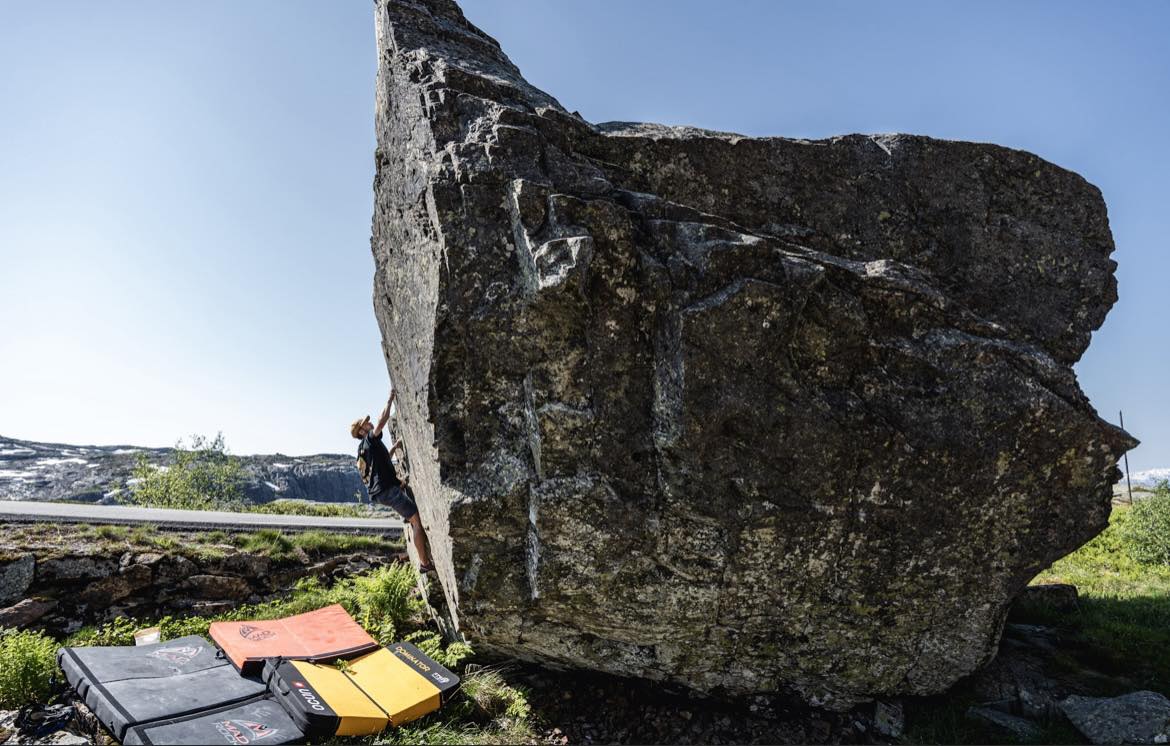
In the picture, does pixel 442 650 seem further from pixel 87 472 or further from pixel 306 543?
pixel 87 472

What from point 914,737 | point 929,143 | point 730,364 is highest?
point 929,143

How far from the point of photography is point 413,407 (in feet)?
26.9

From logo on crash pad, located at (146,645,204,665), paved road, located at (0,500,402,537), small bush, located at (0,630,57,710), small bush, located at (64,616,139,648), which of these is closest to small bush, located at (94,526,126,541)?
paved road, located at (0,500,402,537)

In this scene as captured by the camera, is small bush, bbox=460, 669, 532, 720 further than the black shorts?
No

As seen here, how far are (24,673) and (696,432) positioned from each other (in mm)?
7505

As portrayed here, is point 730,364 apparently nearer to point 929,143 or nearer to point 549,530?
point 549,530

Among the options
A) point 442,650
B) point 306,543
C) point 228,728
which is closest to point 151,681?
point 228,728

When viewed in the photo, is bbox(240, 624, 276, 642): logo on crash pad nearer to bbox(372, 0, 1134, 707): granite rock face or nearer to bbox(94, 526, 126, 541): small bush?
bbox(372, 0, 1134, 707): granite rock face

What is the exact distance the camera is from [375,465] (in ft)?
31.0

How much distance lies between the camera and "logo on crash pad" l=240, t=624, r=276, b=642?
7.98 metres

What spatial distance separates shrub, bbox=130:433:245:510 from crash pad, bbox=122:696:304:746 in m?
35.8

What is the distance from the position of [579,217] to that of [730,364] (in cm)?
214

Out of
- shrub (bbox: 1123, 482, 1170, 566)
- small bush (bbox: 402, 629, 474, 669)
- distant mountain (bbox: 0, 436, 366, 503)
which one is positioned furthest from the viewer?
distant mountain (bbox: 0, 436, 366, 503)

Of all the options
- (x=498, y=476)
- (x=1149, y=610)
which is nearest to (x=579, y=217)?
(x=498, y=476)
